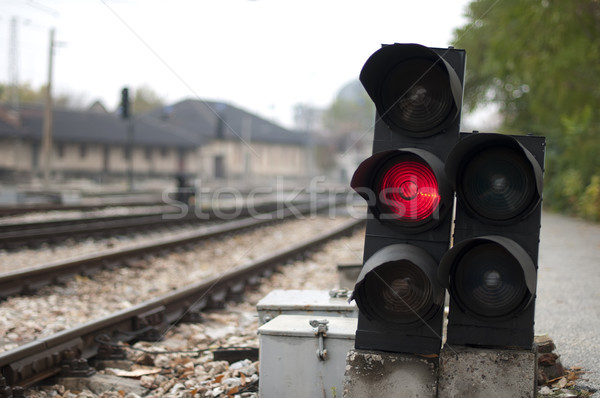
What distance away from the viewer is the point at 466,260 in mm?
3070

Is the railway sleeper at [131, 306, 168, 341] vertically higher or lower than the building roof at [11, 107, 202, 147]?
lower

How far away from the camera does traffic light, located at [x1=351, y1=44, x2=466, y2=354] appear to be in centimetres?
315

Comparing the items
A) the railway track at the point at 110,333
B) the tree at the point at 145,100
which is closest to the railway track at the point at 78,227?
the railway track at the point at 110,333

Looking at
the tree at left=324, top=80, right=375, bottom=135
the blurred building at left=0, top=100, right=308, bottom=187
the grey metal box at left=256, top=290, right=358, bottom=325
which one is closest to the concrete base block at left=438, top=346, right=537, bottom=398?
the grey metal box at left=256, top=290, right=358, bottom=325

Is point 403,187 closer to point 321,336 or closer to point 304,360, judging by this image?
point 321,336

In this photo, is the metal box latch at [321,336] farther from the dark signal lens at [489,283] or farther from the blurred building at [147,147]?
the blurred building at [147,147]

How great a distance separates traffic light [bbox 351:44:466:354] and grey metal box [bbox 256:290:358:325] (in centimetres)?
134

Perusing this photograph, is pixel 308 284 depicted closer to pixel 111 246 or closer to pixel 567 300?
pixel 567 300

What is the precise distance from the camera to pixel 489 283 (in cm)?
306

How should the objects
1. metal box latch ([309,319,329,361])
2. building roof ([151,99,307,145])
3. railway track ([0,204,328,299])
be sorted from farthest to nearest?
1. building roof ([151,99,307,145])
2. railway track ([0,204,328,299])
3. metal box latch ([309,319,329,361])

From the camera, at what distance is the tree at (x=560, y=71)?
1407 centimetres

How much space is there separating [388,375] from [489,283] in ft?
2.32

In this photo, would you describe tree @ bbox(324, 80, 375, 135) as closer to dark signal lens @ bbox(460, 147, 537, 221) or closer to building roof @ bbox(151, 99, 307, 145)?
building roof @ bbox(151, 99, 307, 145)

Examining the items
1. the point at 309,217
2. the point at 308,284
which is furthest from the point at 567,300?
the point at 309,217
